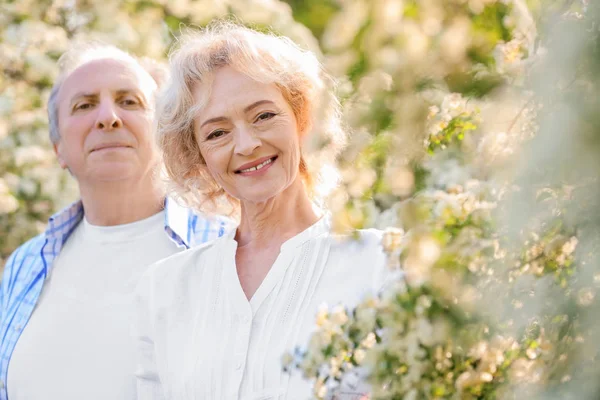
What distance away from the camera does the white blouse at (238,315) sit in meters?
1.74

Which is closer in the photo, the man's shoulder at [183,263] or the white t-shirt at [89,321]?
the man's shoulder at [183,263]

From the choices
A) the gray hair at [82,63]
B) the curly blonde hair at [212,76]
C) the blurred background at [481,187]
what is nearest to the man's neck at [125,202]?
the gray hair at [82,63]

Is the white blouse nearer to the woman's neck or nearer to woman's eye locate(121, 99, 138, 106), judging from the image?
the woman's neck

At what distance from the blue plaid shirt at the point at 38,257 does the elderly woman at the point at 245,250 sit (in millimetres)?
388

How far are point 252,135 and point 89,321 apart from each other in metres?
1.01

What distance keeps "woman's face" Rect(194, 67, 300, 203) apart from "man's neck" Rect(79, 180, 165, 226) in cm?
87

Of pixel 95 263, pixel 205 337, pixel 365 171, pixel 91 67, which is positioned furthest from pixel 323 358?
pixel 91 67

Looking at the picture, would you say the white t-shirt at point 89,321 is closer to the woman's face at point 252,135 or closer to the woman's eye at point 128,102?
the woman's eye at point 128,102

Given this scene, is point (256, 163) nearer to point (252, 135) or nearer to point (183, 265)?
point (252, 135)

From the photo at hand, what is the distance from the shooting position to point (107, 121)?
104 inches

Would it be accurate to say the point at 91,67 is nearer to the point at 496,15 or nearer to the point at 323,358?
the point at 323,358

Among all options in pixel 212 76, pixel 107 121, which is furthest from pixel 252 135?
pixel 107 121

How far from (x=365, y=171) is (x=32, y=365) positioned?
2.10 meters

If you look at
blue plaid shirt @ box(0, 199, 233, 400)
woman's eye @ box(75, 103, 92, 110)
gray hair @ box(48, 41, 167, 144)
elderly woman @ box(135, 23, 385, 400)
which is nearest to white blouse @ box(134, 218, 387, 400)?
elderly woman @ box(135, 23, 385, 400)
